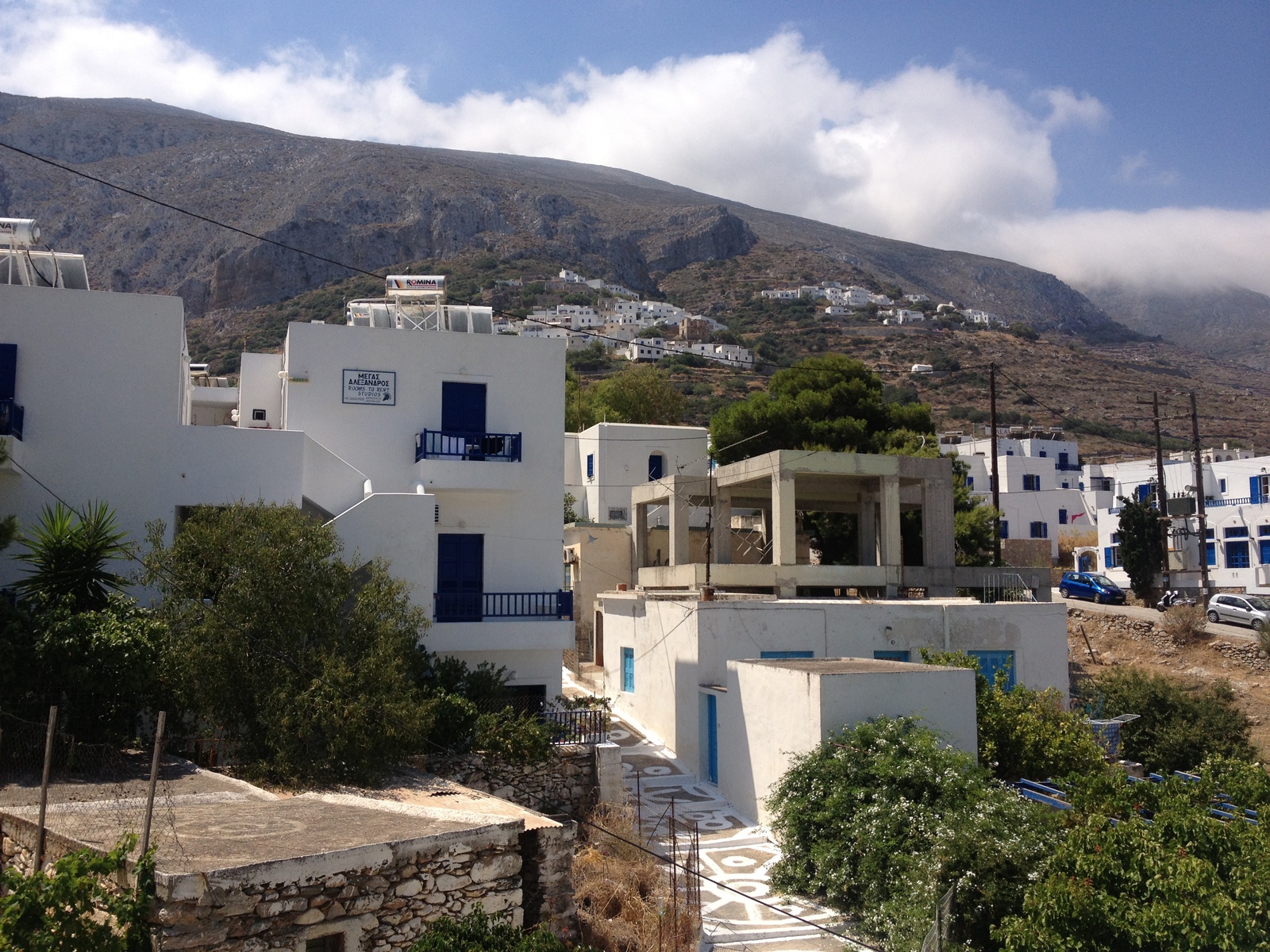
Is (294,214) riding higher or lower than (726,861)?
higher

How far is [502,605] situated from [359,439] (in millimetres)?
4128

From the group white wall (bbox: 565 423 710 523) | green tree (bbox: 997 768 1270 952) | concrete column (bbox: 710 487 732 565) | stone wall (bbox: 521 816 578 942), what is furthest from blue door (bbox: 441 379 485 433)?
white wall (bbox: 565 423 710 523)

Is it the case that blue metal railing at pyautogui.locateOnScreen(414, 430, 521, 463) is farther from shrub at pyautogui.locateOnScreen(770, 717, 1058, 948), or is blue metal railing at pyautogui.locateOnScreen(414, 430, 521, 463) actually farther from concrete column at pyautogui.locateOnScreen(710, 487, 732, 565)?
shrub at pyautogui.locateOnScreen(770, 717, 1058, 948)

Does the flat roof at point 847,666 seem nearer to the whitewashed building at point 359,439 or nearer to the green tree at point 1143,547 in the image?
the whitewashed building at point 359,439

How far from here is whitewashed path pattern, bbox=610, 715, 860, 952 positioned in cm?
1232

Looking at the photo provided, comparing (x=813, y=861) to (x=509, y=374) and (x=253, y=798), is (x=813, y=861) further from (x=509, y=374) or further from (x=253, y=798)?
(x=509, y=374)

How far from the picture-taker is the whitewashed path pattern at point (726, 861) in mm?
12320

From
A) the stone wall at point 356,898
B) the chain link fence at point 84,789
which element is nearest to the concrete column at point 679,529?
the chain link fence at point 84,789

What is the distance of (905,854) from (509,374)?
11.2 m

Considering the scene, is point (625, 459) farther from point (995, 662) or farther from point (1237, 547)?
point (1237, 547)

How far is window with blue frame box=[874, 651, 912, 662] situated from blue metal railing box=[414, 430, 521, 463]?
8.95 m

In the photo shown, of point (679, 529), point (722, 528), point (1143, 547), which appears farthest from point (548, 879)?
point (1143, 547)

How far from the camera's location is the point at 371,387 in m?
18.6

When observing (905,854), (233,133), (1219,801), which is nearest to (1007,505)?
(1219,801)
